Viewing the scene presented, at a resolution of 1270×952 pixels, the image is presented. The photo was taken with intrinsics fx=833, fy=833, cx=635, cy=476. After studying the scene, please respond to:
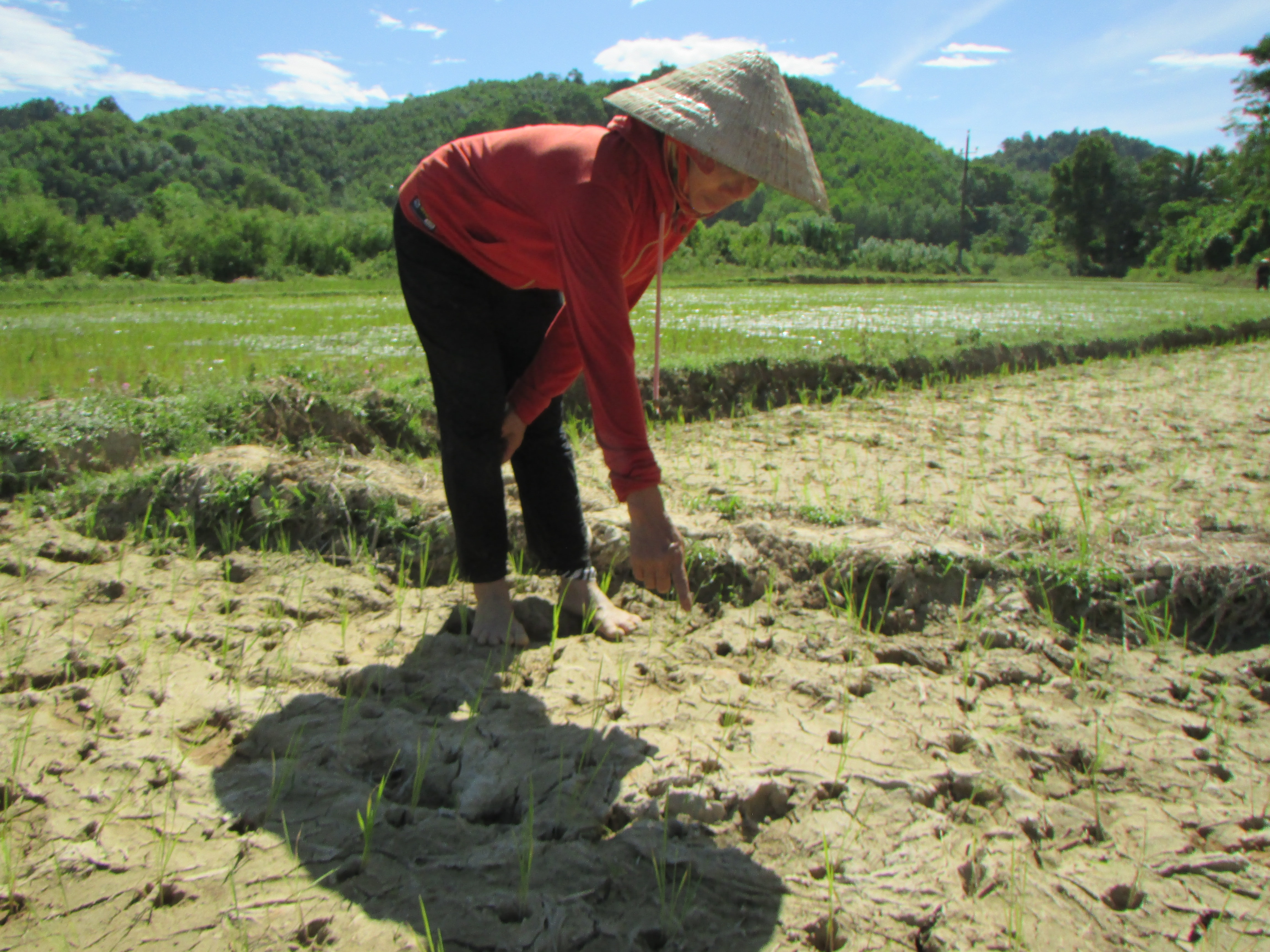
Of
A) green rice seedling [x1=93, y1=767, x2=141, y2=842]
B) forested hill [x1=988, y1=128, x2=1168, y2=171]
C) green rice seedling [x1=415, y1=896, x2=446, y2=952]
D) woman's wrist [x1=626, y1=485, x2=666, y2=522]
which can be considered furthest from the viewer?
forested hill [x1=988, y1=128, x2=1168, y2=171]

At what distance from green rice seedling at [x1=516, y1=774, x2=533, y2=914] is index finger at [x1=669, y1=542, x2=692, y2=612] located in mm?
441

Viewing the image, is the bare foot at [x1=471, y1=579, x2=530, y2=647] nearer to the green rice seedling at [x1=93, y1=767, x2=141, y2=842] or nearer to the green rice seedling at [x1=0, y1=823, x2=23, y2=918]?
the green rice seedling at [x1=93, y1=767, x2=141, y2=842]

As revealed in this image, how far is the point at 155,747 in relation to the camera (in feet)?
5.17

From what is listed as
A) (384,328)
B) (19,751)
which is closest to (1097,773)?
(19,751)

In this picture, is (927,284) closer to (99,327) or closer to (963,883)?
(99,327)

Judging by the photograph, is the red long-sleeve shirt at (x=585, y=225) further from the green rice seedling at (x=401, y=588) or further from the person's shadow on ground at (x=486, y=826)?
the green rice seedling at (x=401, y=588)

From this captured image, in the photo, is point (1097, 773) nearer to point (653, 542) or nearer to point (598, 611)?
point (653, 542)

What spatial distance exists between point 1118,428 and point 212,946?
4.53 metres

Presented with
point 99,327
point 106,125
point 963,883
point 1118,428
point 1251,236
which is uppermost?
point 106,125

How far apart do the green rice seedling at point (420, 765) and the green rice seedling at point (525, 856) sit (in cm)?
20

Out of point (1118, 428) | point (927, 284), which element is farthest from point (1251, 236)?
point (1118, 428)

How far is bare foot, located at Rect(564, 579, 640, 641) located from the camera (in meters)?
2.14

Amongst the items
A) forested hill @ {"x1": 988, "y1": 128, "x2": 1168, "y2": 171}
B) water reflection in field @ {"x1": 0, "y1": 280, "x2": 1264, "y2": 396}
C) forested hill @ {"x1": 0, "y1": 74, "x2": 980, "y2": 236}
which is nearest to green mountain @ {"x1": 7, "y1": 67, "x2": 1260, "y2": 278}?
forested hill @ {"x1": 0, "y1": 74, "x2": 980, "y2": 236}

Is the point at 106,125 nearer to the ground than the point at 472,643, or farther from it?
farther from it
